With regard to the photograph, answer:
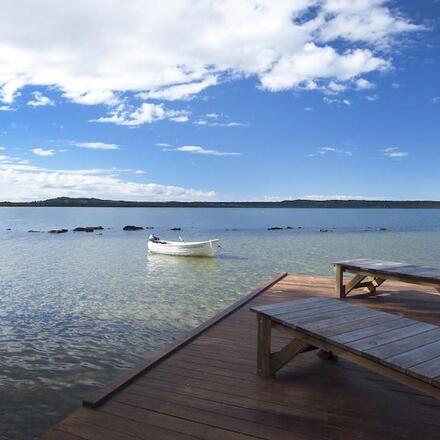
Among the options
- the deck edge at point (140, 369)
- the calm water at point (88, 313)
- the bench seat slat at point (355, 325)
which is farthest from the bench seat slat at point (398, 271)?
the calm water at point (88, 313)

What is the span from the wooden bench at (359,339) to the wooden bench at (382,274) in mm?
2691

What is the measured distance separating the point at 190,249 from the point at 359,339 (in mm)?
19376

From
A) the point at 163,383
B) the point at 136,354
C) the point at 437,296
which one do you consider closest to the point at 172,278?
the point at 136,354

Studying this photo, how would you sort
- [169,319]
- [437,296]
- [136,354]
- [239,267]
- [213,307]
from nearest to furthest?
[136,354] < [437,296] < [169,319] < [213,307] < [239,267]

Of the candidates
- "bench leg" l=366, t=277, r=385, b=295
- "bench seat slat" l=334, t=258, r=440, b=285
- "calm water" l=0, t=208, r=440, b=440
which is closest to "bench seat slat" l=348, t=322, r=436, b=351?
"bench seat slat" l=334, t=258, r=440, b=285

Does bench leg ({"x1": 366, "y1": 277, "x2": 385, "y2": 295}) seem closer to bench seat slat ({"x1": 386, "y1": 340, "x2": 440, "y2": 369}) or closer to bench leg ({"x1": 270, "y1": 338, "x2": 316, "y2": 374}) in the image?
bench leg ({"x1": 270, "y1": 338, "x2": 316, "y2": 374})

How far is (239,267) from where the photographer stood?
18.8 m

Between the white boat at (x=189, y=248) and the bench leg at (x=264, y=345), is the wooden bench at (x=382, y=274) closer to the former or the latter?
the bench leg at (x=264, y=345)

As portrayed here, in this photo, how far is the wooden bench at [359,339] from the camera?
115 inches

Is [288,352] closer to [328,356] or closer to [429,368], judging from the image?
[328,356]

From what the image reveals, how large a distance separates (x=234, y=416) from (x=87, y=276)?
45.5 feet

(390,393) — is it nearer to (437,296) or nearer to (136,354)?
(136,354)

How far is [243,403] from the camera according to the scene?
12.1ft

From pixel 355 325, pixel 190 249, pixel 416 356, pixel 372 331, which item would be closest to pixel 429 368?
pixel 416 356
